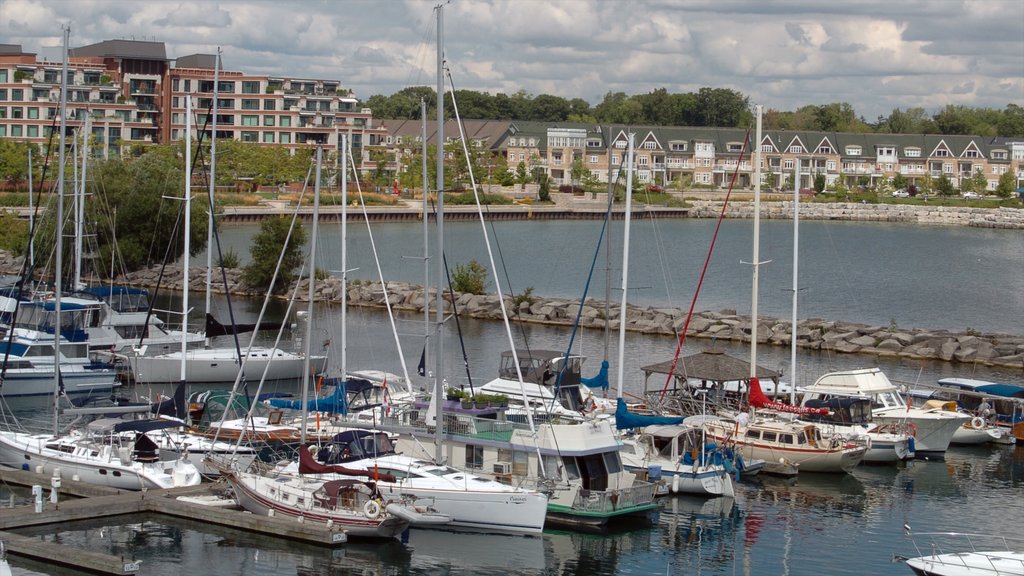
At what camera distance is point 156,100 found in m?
135

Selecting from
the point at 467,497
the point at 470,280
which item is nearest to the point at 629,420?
the point at 467,497

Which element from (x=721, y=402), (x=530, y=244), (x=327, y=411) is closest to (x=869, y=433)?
(x=721, y=402)

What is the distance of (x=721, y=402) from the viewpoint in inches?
1405

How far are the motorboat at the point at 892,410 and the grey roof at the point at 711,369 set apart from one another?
5.18ft

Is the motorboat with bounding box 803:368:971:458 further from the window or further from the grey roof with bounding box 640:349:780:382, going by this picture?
the window

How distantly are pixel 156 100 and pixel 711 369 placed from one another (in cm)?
10929

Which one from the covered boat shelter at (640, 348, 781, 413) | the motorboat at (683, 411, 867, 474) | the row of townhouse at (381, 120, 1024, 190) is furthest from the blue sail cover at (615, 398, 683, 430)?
the row of townhouse at (381, 120, 1024, 190)

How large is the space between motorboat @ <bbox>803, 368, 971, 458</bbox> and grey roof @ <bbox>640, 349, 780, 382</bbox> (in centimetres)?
158

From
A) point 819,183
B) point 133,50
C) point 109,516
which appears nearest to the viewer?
point 109,516

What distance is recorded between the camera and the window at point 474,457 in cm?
2738

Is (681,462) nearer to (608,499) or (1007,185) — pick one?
(608,499)

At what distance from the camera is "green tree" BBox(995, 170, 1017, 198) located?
16300 centimetres

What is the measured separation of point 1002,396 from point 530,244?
69668mm

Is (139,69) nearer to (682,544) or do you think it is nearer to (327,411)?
(327,411)
